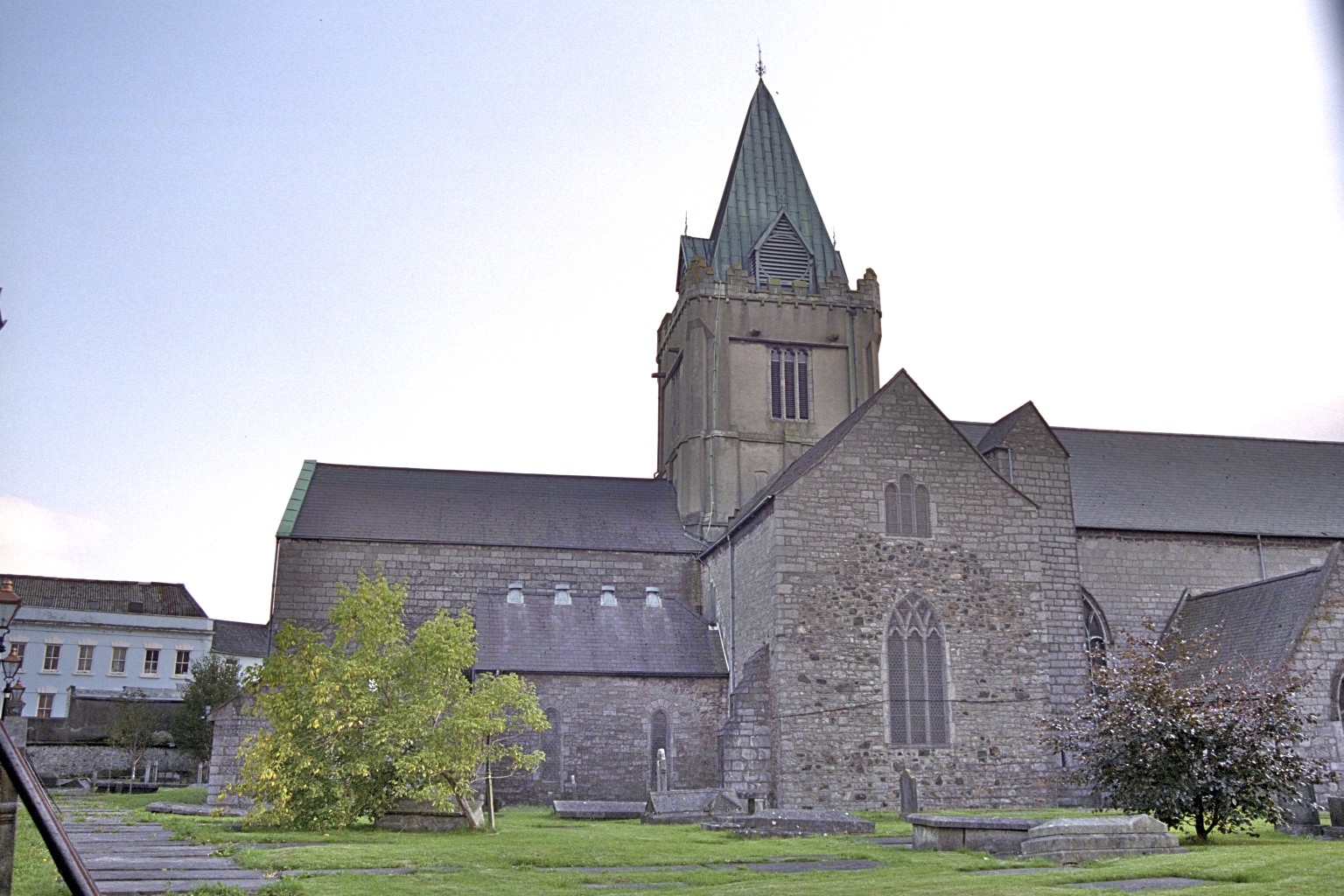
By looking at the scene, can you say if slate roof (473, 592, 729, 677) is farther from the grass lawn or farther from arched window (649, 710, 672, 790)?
the grass lawn

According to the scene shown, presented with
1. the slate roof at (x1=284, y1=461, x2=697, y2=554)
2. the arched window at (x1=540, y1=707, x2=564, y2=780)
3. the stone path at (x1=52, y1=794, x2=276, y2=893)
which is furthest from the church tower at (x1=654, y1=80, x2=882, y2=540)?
the stone path at (x1=52, y1=794, x2=276, y2=893)

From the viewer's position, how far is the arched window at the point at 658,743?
29.4m

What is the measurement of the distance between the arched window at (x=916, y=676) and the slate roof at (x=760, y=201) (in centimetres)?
1638

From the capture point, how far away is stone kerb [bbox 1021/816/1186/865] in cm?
1392

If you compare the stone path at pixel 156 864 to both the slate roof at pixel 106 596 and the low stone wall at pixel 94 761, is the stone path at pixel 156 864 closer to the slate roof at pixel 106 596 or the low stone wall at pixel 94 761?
the low stone wall at pixel 94 761

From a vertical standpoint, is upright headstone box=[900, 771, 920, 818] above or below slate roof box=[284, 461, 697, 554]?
below

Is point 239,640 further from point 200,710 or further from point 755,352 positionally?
point 755,352

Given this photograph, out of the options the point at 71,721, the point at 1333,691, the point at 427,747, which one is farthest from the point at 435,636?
the point at 71,721

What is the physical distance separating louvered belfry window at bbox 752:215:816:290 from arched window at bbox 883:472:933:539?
13.7 meters

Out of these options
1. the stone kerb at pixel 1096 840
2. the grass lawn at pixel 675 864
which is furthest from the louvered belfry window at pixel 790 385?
the stone kerb at pixel 1096 840

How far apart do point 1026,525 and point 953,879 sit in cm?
1955

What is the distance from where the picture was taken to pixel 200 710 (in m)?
46.2

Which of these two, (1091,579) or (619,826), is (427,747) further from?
(1091,579)

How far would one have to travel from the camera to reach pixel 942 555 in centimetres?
2936
